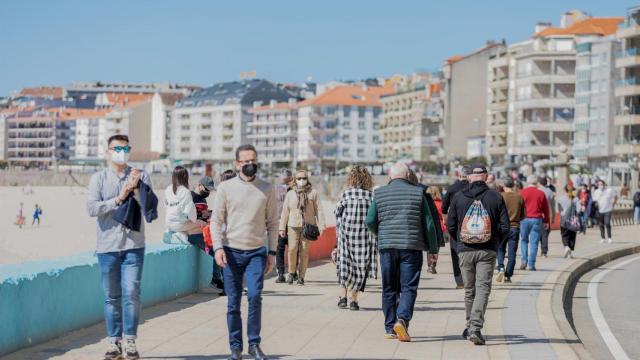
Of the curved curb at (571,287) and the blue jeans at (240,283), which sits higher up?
the blue jeans at (240,283)

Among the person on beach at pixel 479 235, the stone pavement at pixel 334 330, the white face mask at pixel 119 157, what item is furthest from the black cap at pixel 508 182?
the white face mask at pixel 119 157

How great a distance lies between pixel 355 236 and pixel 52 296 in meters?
3.82

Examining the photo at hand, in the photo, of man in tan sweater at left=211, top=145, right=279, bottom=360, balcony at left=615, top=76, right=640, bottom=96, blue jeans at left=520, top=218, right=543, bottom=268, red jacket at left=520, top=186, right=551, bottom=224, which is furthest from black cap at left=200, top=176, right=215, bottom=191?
balcony at left=615, top=76, right=640, bottom=96

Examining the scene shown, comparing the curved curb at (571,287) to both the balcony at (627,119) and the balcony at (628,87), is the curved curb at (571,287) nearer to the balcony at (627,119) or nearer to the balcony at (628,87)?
the balcony at (627,119)

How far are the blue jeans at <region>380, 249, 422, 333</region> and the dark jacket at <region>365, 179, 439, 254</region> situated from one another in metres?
0.09

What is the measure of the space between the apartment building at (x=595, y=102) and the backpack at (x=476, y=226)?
3740 inches

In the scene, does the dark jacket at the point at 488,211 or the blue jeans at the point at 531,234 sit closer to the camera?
the dark jacket at the point at 488,211

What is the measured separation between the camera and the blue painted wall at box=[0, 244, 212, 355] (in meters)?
10.0

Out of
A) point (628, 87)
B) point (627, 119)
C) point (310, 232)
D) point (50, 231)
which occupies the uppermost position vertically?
point (628, 87)

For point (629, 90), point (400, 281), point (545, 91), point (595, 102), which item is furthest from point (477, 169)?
point (545, 91)

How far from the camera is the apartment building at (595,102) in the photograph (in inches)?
4195

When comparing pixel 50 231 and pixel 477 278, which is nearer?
pixel 477 278

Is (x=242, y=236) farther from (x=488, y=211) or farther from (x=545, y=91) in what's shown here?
(x=545, y=91)

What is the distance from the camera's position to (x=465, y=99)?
146750mm
